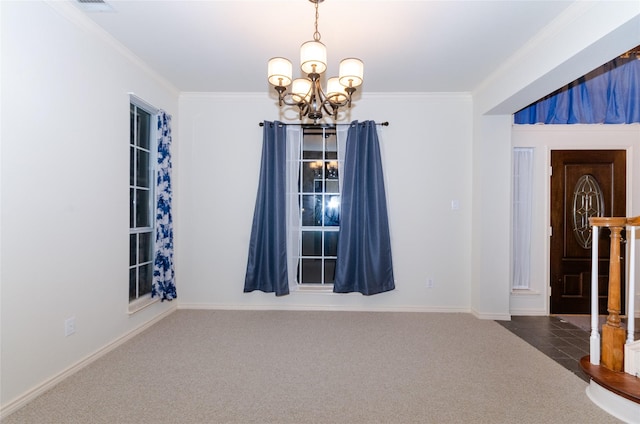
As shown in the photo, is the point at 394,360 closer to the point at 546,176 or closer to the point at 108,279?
the point at 108,279

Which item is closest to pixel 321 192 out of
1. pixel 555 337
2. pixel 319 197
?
pixel 319 197

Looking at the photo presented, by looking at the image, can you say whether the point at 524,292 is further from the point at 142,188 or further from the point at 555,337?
the point at 142,188

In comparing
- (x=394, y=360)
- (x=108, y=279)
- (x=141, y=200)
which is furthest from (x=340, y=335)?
(x=141, y=200)

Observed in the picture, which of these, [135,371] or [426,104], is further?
[426,104]

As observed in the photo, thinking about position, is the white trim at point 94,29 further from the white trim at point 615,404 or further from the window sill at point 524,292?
the window sill at point 524,292

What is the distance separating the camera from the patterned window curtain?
11.6 ft

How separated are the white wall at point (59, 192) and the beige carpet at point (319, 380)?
0.31 meters

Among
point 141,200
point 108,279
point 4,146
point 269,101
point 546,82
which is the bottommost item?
point 108,279

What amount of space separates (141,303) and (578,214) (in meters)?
5.14

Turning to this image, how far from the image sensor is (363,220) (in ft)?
12.9

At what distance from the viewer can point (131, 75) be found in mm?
3150

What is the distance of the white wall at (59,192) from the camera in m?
1.99

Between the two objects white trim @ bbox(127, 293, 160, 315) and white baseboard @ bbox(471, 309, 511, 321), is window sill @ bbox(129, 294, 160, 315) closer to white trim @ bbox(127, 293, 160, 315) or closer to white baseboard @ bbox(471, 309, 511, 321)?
white trim @ bbox(127, 293, 160, 315)

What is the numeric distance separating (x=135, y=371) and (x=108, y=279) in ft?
2.74
